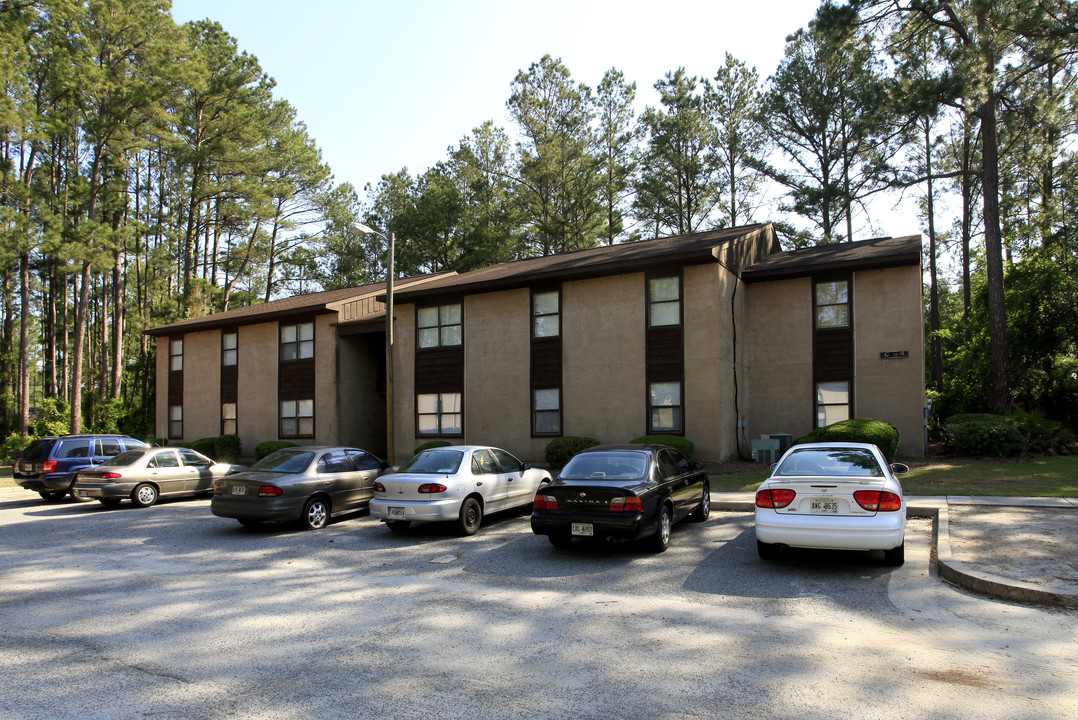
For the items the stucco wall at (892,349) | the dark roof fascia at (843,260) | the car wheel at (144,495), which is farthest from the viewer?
the dark roof fascia at (843,260)

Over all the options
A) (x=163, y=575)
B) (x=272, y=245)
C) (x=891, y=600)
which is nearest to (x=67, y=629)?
(x=163, y=575)

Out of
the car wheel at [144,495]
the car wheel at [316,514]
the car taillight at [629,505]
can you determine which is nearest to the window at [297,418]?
the car wheel at [144,495]

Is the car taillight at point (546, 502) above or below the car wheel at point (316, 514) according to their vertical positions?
above

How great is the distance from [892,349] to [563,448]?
9824mm

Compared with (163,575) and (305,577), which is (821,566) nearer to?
(305,577)

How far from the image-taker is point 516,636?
5961 millimetres

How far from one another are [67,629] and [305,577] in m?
2.56

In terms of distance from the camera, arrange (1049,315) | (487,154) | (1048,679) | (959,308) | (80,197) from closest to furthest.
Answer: (1048,679) → (1049,315) → (80,197) → (487,154) → (959,308)

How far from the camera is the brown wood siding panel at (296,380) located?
26.9m

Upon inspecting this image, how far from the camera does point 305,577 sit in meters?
8.46

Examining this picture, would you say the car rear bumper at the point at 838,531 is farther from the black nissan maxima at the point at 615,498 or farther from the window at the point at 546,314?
the window at the point at 546,314

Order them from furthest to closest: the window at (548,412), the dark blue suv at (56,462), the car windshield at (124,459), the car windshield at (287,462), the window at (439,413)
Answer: the window at (439,413) < the window at (548,412) < the dark blue suv at (56,462) < the car windshield at (124,459) < the car windshield at (287,462)

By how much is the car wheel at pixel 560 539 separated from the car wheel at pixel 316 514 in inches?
178

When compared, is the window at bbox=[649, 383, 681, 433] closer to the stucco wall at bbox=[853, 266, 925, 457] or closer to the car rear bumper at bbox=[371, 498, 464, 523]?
the stucco wall at bbox=[853, 266, 925, 457]
